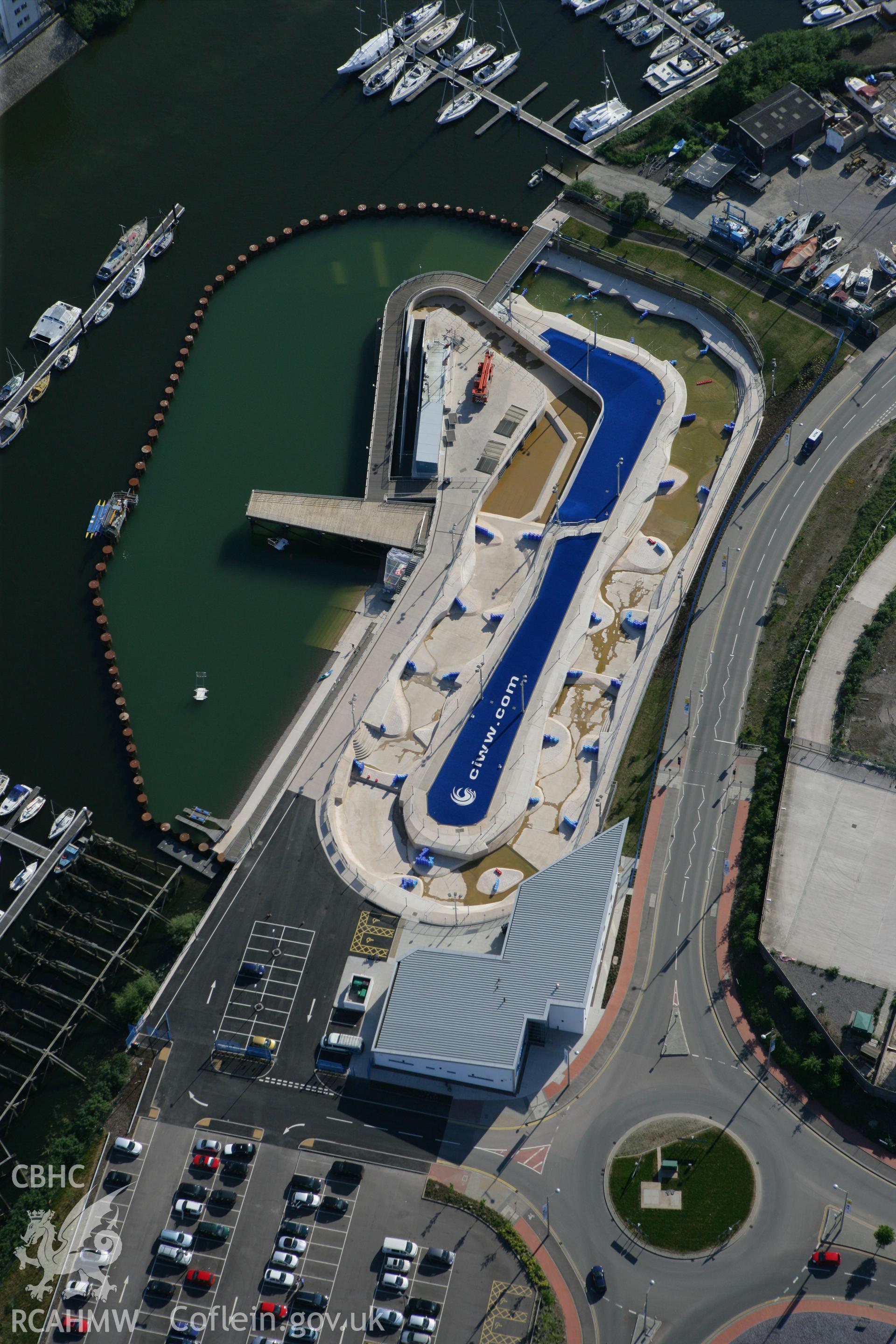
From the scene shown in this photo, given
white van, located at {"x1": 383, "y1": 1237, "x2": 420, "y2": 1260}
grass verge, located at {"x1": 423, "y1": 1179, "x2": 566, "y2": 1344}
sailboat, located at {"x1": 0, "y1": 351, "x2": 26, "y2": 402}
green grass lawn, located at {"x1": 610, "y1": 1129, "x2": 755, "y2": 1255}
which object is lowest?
green grass lawn, located at {"x1": 610, "y1": 1129, "x2": 755, "y2": 1255}

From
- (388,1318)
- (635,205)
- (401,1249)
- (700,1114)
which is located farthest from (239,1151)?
(635,205)

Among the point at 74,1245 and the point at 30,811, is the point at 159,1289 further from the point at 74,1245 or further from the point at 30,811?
the point at 30,811

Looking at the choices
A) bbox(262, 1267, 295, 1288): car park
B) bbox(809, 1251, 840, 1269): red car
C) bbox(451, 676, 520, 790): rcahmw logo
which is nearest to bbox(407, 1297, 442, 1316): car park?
bbox(262, 1267, 295, 1288): car park

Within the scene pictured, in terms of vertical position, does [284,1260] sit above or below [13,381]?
below

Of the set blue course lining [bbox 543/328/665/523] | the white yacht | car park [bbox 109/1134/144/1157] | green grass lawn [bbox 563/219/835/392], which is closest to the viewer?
car park [bbox 109/1134/144/1157]

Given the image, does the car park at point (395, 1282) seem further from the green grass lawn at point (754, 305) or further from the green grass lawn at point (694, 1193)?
the green grass lawn at point (754, 305)

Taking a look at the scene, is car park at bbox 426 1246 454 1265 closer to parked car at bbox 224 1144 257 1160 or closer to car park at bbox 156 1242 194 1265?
parked car at bbox 224 1144 257 1160

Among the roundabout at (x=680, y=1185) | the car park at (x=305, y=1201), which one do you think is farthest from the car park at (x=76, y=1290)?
the roundabout at (x=680, y=1185)
